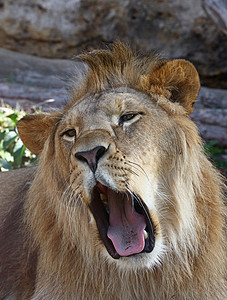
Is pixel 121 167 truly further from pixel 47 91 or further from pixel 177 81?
pixel 47 91

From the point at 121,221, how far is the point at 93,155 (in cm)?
43

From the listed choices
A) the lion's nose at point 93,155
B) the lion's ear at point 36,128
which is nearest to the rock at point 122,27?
the lion's ear at point 36,128

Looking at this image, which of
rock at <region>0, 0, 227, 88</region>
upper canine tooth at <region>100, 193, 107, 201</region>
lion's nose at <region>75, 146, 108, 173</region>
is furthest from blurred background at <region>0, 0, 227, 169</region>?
lion's nose at <region>75, 146, 108, 173</region>

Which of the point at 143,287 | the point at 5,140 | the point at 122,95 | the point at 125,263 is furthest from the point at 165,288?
the point at 5,140

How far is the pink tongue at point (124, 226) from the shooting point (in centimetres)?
253

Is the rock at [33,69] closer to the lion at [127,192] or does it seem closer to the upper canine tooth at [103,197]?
the lion at [127,192]

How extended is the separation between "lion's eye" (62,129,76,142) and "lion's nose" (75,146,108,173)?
1.21 feet

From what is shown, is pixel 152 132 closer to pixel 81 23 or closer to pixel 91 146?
pixel 91 146

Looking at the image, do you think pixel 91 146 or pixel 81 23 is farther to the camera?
pixel 81 23

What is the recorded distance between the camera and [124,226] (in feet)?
8.59

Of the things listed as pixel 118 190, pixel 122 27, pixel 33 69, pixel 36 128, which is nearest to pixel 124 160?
pixel 118 190

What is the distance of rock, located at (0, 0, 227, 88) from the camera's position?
770 cm

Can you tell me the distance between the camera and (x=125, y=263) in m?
2.52

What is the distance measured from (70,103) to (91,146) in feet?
2.44
